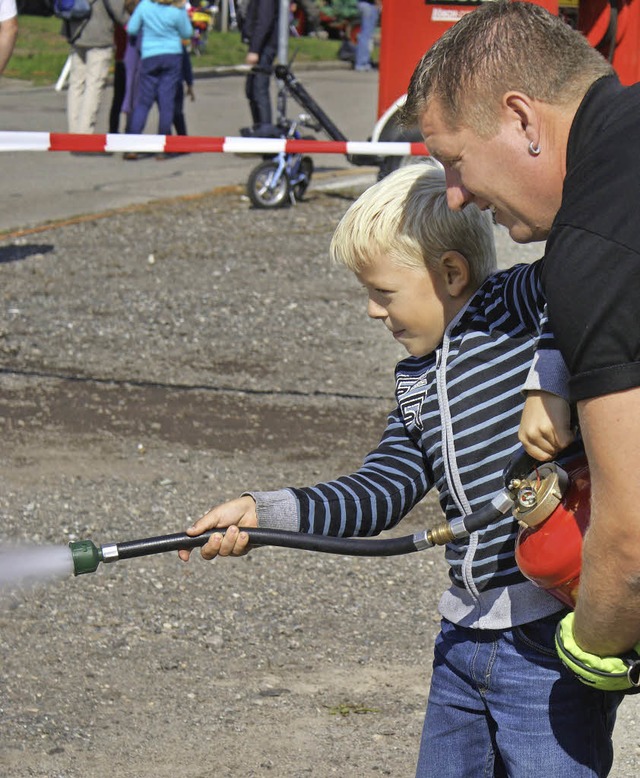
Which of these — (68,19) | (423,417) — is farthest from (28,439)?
(68,19)

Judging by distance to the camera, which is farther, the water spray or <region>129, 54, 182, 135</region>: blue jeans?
<region>129, 54, 182, 135</region>: blue jeans

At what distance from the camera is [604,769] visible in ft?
7.49

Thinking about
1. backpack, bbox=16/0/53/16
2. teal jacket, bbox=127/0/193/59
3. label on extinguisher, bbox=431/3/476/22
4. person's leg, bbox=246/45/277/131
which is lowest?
backpack, bbox=16/0/53/16

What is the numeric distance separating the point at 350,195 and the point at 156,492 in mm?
7089

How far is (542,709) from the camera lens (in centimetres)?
222

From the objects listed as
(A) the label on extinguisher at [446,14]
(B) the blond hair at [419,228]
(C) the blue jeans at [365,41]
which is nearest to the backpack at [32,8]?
(C) the blue jeans at [365,41]

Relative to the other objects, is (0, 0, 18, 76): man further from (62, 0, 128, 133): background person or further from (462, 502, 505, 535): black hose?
(462, 502, 505, 535): black hose

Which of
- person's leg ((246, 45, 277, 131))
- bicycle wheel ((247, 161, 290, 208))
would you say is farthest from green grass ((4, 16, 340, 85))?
bicycle wheel ((247, 161, 290, 208))

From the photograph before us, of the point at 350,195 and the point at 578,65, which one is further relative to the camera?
the point at 350,195

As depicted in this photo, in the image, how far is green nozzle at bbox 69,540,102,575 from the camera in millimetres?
2230

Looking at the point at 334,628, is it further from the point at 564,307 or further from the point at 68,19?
the point at 68,19

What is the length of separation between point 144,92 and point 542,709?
37.3 ft

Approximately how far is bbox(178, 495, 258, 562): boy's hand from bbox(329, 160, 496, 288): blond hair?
0.51 m

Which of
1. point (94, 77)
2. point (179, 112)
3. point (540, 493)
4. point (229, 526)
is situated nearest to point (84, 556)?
point (229, 526)
